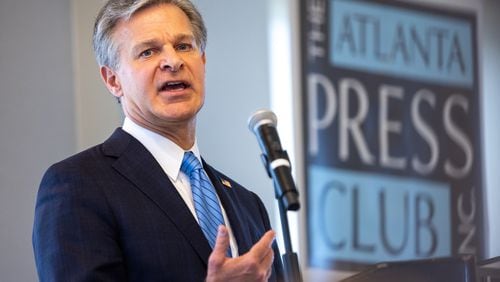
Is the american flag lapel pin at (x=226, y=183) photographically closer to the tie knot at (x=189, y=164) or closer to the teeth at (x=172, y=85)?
the tie knot at (x=189, y=164)

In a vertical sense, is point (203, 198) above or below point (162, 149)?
below

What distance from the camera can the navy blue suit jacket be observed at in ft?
6.36

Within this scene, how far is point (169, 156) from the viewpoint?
7.22 feet

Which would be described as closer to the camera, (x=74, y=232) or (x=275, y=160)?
(x=275, y=160)

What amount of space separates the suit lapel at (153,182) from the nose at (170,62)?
0.54ft

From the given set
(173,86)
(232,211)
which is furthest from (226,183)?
(173,86)

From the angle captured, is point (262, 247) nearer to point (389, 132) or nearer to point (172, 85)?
point (172, 85)

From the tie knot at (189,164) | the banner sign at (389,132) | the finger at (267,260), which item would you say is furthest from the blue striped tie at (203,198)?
the banner sign at (389,132)

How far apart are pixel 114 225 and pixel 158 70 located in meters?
0.35

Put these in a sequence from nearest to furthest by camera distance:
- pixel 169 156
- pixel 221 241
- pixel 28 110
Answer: pixel 221 241
pixel 169 156
pixel 28 110

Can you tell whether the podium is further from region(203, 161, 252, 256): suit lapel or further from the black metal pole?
region(203, 161, 252, 256): suit lapel

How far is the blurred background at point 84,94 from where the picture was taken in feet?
11.5

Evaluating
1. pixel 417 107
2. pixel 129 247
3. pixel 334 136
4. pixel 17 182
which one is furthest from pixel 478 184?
pixel 129 247

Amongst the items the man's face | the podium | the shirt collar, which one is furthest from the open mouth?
the podium
